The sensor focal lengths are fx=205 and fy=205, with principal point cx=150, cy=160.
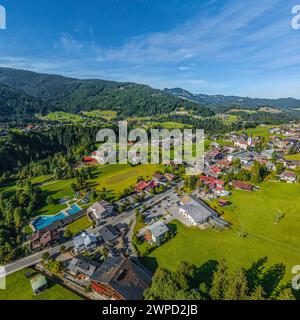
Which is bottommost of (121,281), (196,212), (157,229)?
(121,281)

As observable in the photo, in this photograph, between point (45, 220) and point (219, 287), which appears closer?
point (219, 287)

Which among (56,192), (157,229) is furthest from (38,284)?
(56,192)

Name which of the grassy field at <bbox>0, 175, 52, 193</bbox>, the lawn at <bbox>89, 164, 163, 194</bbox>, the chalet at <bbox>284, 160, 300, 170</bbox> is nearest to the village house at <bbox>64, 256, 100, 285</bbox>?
the lawn at <bbox>89, 164, 163, 194</bbox>

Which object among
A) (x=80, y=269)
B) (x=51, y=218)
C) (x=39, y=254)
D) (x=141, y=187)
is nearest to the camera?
(x=80, y=269)

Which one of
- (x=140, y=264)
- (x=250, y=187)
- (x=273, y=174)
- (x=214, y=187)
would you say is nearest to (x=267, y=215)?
(x=250, y=187)

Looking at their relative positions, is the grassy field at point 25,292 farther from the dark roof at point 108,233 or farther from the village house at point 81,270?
the dark roof at point 108,233

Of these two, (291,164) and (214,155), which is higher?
(214,155)

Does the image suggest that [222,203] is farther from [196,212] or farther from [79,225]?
[79,225]
